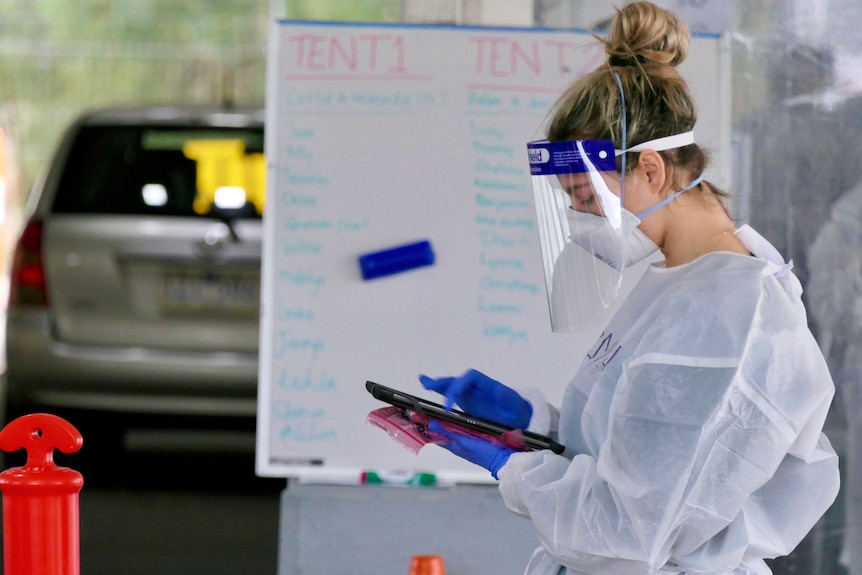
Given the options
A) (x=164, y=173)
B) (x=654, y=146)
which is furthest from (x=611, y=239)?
(x=164, y=173)

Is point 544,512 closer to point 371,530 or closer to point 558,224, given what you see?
point 558,224

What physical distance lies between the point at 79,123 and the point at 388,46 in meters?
2.58

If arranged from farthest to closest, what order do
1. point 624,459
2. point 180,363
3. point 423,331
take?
1. point 180,363
2. point 423,331
3. point 624,459

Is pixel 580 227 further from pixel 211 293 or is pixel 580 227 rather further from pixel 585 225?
pixel 211 293

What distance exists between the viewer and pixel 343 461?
369 centimetres

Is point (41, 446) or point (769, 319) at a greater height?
point (769, 319)

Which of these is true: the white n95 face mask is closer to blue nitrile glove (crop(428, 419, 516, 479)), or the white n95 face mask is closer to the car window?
blue nitrile glove (crop(428, 419, 516, 479))

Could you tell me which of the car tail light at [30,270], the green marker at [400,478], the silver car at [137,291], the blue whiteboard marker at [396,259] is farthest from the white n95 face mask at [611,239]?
the car tail light at [30,270]

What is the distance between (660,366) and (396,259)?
1.90 m

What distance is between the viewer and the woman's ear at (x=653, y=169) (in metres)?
1.95

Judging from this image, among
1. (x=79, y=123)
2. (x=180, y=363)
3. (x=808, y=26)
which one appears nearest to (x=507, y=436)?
(x=808, y=26)

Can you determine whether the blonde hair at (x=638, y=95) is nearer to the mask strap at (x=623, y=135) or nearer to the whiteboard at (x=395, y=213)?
the mask strap at (x=623, y=135)

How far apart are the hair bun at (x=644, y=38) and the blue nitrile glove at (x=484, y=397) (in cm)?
63

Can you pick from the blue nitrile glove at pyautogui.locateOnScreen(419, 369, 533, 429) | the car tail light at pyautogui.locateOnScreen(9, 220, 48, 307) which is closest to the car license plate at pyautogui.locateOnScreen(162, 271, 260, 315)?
the car tail light at pyautogui.locateOnScreen(9, 220, 48, 307)
